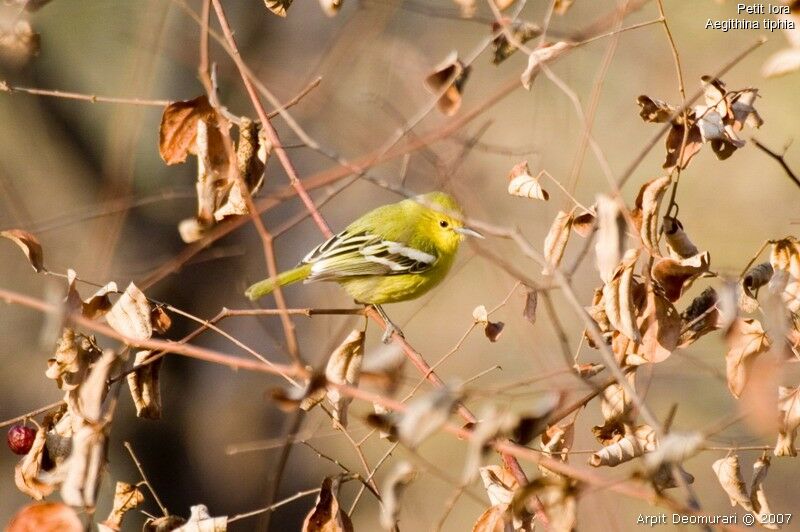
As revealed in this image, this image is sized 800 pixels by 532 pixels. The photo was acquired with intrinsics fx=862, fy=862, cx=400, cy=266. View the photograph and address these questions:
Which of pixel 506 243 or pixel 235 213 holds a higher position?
pixel 235 213

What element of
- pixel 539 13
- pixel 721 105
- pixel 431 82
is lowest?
pixel 721 105

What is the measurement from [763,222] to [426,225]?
498cm

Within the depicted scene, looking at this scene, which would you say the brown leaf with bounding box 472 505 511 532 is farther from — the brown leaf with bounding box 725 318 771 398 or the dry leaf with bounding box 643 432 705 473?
the dry leaf with bounding box 643 432 705 473

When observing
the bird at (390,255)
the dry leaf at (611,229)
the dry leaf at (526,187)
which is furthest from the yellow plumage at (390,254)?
the dry leaf at (611,229)

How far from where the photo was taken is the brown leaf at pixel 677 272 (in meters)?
2.26

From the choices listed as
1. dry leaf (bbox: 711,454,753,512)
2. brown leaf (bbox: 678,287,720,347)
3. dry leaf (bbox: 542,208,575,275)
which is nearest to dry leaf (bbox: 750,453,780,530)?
dry leaf (bbox: 711,454,753,512)

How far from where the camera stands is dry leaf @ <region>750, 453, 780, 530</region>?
2.29 m

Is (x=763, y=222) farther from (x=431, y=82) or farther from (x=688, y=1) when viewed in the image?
(x=431, y=82)

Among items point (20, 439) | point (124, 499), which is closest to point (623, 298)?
point (124, 499)

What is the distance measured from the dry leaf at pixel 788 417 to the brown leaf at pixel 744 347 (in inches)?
4.0

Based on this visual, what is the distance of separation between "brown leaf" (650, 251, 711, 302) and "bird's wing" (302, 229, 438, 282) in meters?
1.86

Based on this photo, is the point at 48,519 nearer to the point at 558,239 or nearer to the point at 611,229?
the point at 611,229

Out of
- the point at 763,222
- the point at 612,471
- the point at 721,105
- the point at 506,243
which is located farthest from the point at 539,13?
the point at 721,105

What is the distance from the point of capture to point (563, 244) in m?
2.42
